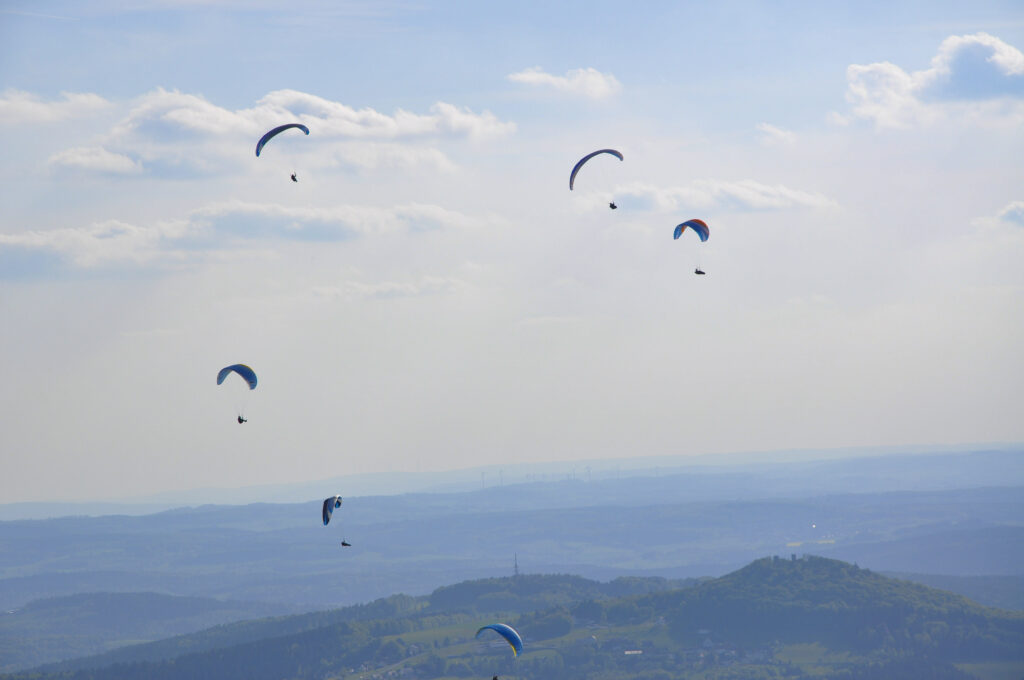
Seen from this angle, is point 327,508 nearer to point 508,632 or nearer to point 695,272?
point 508,632

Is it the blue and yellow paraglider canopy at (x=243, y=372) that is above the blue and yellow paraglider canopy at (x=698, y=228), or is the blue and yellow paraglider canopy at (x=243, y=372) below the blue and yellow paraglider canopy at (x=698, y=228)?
below

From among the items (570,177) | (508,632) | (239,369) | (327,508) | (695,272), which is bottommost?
(508,632)

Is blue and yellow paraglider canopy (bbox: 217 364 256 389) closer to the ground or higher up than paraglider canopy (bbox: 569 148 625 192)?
closer to the ground

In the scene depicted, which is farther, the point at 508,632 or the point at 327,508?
the point at 327,508

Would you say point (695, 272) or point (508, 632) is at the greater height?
point (695, 272)

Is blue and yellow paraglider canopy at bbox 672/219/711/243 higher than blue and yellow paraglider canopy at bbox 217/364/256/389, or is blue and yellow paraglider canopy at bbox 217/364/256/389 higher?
blue and yellow paraglider canopy at bbox 672/219/711/243

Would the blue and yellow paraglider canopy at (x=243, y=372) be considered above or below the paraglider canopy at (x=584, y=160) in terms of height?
below

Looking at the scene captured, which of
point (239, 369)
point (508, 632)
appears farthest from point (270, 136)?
point (508, 632)

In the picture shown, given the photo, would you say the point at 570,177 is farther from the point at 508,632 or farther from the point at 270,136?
the point at 508,632

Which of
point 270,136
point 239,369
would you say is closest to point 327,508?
point 239,369
